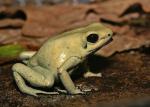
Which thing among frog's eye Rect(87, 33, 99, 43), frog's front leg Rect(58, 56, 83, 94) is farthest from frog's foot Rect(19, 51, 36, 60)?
frog's eye Rect(87, 33, 99, 43)

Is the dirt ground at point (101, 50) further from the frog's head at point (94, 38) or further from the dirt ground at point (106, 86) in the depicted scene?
the frog's head at point (94, 38)

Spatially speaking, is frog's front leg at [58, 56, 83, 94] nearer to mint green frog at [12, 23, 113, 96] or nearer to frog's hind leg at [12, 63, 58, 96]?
mint green frog at [12, 23, 113, 96]

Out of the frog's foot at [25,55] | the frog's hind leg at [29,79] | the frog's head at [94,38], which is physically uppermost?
the frog's head at [94,38]

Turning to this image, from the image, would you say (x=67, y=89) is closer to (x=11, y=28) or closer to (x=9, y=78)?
(x=9, y=78)

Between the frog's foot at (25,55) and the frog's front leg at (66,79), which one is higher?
the frog's foot at (25,55)

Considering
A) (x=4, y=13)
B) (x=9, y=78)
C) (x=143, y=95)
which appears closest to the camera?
(x=143, y=95)

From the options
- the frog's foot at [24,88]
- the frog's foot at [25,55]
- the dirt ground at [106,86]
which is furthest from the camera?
the frog's foot at [25,55]

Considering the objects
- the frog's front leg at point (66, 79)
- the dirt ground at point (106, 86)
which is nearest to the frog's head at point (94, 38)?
the frog's front leg at point (66, 79)

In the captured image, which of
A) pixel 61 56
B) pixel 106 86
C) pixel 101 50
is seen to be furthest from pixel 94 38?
pixel 101 50

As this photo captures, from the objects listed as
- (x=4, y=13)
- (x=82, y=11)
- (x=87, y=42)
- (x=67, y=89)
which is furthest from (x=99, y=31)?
(x=4, y=13)
